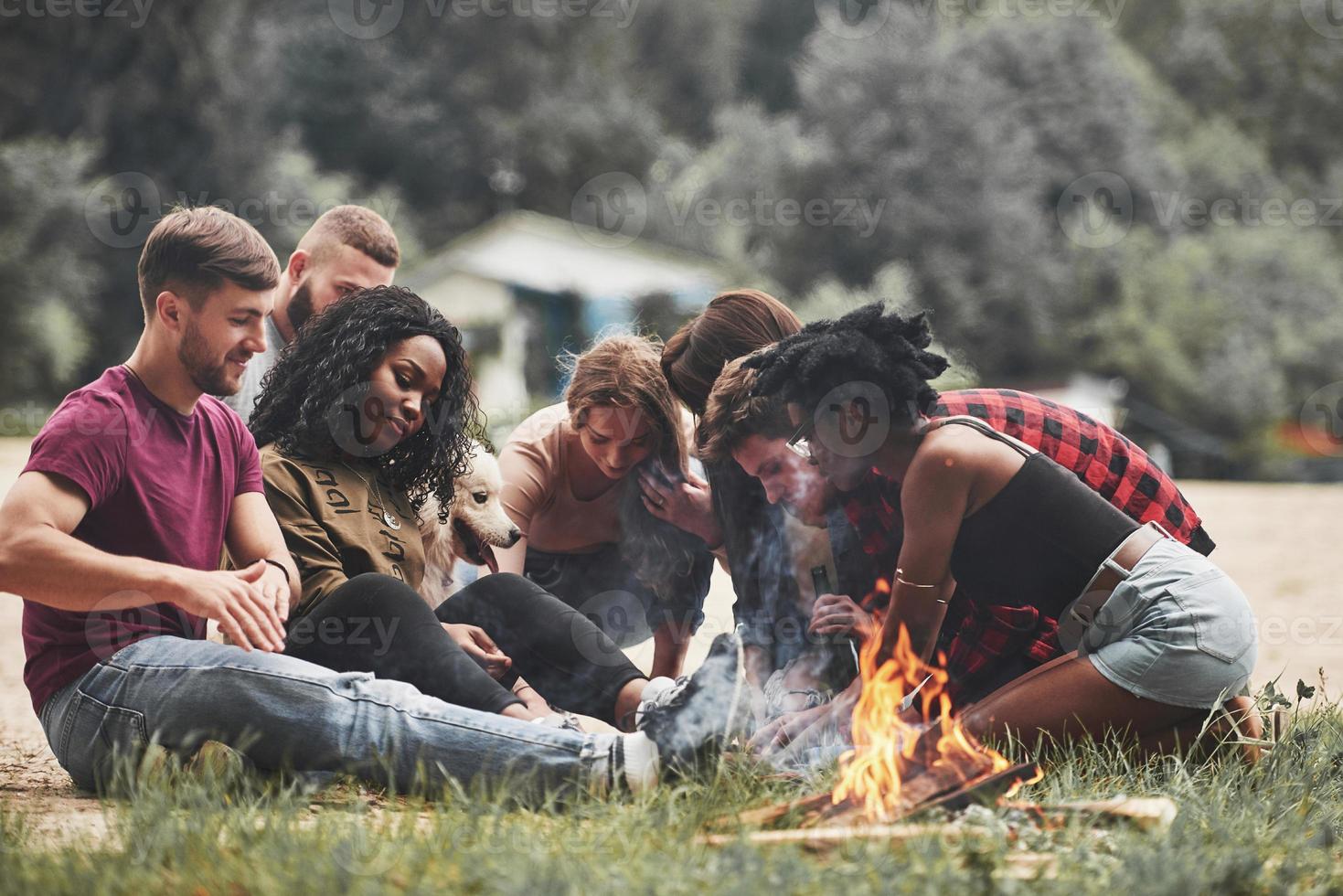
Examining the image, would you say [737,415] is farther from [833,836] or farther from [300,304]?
[300,304]

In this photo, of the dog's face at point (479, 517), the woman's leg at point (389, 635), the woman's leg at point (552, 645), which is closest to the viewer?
the woman's leg at point (389, 635)

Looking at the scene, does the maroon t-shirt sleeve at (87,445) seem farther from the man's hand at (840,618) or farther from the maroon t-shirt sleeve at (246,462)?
the man's hand at (840,618)

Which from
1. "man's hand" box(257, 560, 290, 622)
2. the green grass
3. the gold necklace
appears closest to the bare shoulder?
the green grass

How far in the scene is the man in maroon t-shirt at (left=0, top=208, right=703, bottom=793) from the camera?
136 inches

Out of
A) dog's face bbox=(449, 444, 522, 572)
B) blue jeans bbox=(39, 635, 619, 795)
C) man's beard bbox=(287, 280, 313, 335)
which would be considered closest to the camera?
blue jeans bbox=(39, 635, 619, 795)

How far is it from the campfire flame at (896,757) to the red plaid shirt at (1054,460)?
538 mm

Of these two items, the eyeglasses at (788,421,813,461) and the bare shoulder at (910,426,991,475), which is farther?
the eyeglasses at (788,421,813,461)

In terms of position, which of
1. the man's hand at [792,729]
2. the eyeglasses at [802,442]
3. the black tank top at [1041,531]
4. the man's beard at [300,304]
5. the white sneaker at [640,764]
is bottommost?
the man's hand at [792,729]

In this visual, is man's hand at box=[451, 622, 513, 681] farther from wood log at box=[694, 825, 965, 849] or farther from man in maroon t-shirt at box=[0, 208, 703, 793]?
wood log at box=[694, 825, 965, 849]

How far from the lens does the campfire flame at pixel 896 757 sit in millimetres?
3297

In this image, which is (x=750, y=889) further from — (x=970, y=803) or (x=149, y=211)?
(x=149, y=211)

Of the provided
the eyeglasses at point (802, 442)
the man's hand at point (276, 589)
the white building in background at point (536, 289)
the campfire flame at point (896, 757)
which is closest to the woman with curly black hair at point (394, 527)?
the man's hand at point (276, 589)

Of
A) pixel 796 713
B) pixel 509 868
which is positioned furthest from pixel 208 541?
pixel 796 713

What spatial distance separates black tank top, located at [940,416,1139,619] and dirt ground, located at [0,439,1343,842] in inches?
56.9
